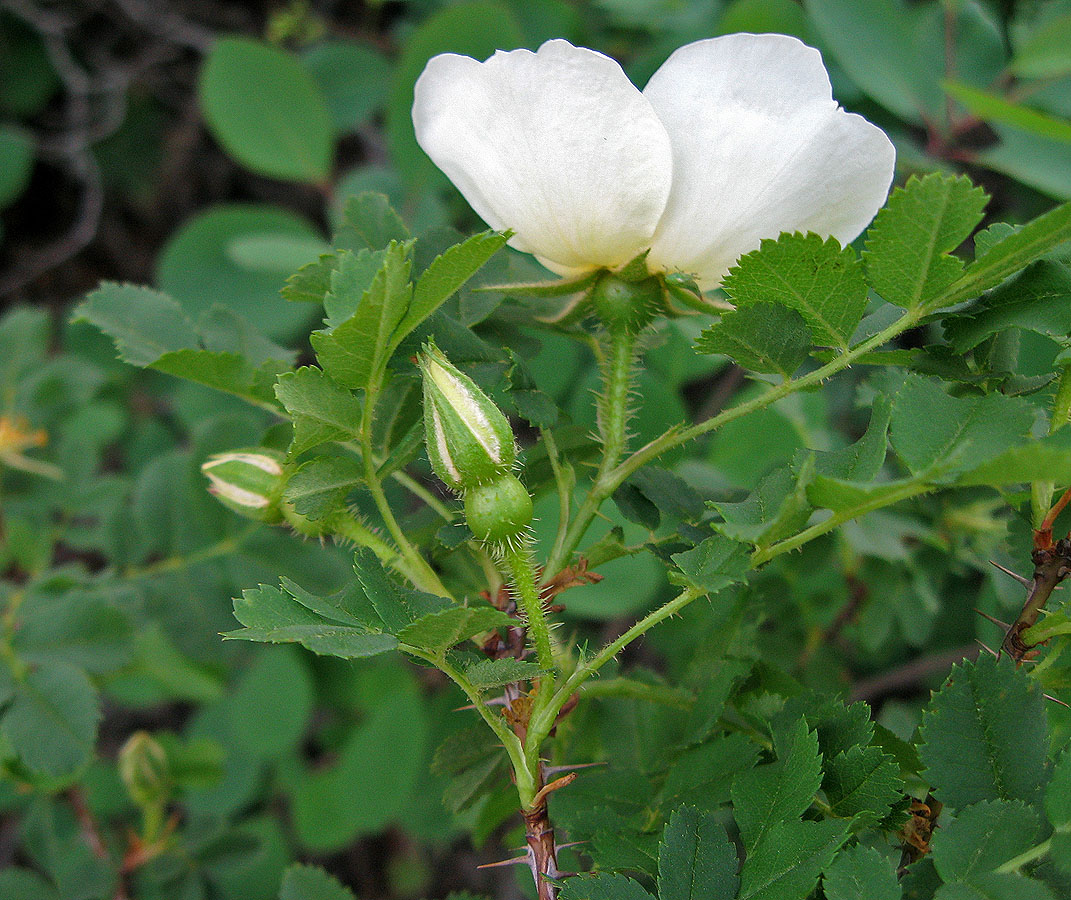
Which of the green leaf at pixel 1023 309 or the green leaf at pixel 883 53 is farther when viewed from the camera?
the green leaf at pixel 883 53

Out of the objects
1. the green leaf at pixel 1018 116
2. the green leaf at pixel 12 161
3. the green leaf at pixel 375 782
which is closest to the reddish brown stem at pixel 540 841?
the green leaf at pixel 1018 116

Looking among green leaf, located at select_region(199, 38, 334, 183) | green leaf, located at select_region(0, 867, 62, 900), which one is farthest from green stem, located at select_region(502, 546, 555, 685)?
green leaf, located at select_region(199, 38, 334, 183)

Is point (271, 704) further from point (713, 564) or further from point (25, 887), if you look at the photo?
point (713, 564)

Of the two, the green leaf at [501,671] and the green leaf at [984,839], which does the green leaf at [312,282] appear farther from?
the green leaf at [984,839]

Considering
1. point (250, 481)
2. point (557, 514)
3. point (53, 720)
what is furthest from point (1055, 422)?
point (53, 720)

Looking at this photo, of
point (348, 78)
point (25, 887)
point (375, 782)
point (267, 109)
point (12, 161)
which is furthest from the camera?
point (12, 161)

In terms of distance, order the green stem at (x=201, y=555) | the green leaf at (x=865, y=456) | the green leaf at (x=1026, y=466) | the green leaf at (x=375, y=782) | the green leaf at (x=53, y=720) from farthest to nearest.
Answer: the green leaf at (x=375, y=782), the green stem at (x=201, y=555), the green leaf at (x=53, y=720), the green leaf at (x=865, y=456), the green leaf at (x=1026, y=466)

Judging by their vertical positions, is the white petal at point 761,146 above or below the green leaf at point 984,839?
above

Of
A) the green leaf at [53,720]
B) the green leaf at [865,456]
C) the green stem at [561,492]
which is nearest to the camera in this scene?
the green leaf at [865,456]
